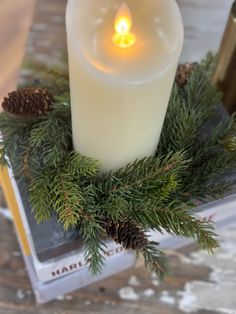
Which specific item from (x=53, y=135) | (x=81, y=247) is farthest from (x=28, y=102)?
(x=81, y=247)

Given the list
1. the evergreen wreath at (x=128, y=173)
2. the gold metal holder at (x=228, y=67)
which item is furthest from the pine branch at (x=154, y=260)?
the gold metal holder at (x=228, y=67)

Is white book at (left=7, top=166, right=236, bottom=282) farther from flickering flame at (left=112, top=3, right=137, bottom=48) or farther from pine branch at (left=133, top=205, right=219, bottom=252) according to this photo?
flickering flame at (left=112, top=3, right=137, bottom=48)

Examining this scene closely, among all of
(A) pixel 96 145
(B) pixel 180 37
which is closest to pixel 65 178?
(A) pixel 96 145

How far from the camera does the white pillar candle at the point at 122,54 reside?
28 centimetres

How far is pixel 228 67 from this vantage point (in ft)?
1.51

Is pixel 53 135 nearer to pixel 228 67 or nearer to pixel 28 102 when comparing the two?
pixel 28 102

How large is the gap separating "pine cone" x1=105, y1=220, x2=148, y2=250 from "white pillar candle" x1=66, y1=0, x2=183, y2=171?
0.09 m

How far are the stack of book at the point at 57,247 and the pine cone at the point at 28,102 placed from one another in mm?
57

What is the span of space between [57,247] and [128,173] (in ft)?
0.29

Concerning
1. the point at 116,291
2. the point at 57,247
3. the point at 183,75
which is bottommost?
the point at 116,291

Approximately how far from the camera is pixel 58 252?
0.37m

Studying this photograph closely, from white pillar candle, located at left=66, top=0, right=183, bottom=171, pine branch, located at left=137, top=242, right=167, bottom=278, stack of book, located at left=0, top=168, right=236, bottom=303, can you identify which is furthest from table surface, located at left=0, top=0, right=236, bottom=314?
white pillar candle, located at left=66, top=0, right=183, bottom=171

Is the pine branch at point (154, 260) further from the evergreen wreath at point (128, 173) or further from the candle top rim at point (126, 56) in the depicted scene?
the candle top rim at point (126, 56)

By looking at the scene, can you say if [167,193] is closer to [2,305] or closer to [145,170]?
[145,170]
